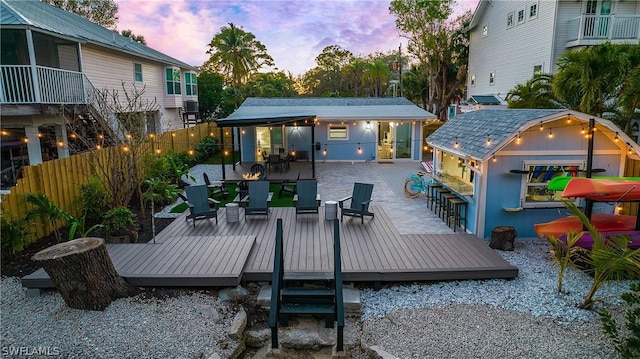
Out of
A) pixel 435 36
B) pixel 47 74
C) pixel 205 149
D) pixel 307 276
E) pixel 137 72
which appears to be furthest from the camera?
pixel 435 36

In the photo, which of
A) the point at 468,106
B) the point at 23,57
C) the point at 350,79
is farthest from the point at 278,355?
the point at 350,79

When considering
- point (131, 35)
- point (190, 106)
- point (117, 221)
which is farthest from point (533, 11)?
point (131, 35)

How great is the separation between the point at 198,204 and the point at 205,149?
12.2 metres

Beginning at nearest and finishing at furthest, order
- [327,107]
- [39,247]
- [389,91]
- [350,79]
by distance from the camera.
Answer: [39,247]
[327,107]
[389,91]
[350,79]

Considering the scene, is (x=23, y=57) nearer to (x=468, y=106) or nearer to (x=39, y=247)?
(x=39, y=247)

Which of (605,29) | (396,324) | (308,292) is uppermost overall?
(605,29)

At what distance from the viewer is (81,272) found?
5051 millimetres

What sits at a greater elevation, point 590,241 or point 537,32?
point 537,32

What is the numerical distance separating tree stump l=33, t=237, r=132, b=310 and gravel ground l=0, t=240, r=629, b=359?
188 millimetres

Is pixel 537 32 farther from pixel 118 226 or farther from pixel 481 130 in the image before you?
pixel 118 226

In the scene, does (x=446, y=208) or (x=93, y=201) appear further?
(x=446, y=208)

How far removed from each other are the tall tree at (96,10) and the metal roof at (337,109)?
1815cm

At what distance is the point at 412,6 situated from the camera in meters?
28.2

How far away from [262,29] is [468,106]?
65.3 ft
